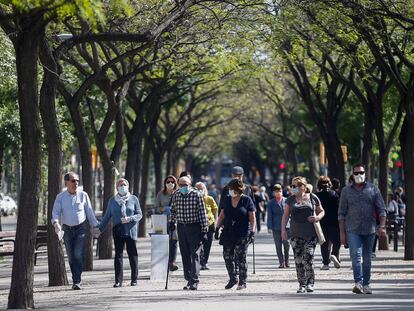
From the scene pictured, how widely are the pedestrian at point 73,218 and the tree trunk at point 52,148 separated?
0.72 ft

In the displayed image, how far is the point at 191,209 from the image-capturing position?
62.5ft

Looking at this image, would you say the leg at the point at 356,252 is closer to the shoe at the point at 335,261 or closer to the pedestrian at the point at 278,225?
the shoe at the point at 335,261

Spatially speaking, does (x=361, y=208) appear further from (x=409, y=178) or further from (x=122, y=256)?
(x=409, y=178)

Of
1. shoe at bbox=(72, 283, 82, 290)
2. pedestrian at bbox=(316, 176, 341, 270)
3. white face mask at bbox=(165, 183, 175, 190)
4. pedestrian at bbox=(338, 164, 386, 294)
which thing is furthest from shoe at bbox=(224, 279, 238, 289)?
pedestrian at bbox=(316, 176, 341, 270)

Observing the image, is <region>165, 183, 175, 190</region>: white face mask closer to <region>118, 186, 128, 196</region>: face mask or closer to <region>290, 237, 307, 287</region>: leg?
<region>118, 186, 128, 196</region>: face mask

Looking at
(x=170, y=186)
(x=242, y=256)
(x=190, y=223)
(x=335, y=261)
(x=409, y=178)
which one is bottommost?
(x=335, y=261)

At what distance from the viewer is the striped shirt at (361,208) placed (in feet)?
56.7

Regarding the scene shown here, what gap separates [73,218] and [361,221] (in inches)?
190

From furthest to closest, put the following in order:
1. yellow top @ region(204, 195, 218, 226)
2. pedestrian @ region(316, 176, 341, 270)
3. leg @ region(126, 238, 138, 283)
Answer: pedestrian @ region(316, 176, 341, 270) → yellow top @ region(204, 195, 218, 226) → leg @ region(126, 238, 138, 283)

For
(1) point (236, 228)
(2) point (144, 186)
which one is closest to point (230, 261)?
(1) point (236, 228)

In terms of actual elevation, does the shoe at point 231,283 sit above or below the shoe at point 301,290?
above

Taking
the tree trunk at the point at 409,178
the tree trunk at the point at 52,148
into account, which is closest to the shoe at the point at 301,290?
the tree trunk at the point at 52,148

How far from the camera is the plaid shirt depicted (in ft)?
62.4

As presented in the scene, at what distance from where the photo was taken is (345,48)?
2542 centimetres
